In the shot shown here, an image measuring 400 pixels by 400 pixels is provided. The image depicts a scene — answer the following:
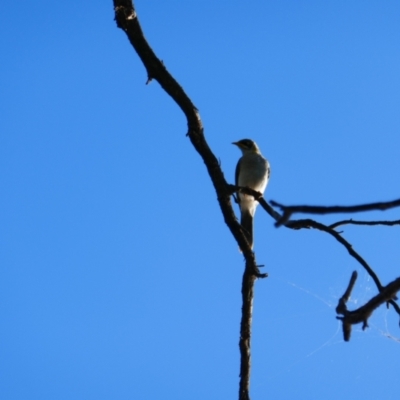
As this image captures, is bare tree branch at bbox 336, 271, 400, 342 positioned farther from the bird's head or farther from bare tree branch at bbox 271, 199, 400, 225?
the bird's head

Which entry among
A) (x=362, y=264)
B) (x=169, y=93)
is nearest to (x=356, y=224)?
(x=362, y=264)

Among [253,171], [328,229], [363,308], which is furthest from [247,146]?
[363,308]

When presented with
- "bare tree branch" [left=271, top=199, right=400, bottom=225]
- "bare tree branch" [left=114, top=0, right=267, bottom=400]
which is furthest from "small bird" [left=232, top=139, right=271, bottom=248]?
"bare tree branch" [left=271, top=199, right=400, bottom=225]

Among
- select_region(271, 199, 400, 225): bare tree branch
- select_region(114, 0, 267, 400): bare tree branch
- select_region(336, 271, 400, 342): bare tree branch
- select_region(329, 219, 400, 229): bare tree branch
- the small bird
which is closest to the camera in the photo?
select_region(271, 199, 400, 225): bare tree branch

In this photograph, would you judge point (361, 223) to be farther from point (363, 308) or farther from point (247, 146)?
point (247, 146)

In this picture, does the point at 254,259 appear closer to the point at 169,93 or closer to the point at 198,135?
the point at 198,135

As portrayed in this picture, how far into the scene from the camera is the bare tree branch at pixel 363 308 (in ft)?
7.47

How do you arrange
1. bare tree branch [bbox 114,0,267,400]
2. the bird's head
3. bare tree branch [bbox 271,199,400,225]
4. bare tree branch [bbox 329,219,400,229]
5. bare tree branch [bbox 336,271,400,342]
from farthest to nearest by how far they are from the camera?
the bird's head → bare tree branch [bbox 114,0,267,400] → bare tree branch [bbox 329,219,400,229] → bare tree branch [bbox 336,271,400,342] → bare tree branch [bbox 271,199,400,225]

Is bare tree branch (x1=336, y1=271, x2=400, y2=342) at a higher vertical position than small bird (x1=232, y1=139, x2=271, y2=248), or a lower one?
lower

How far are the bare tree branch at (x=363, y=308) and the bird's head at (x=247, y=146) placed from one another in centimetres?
691

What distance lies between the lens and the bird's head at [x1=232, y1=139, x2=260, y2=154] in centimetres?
938

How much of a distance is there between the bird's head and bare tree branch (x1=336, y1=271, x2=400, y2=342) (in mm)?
6906

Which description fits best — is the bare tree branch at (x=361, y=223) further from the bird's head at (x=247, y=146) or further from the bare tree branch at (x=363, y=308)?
the bird's head at (x=247, y=146)

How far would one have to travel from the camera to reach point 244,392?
4.21 meters
